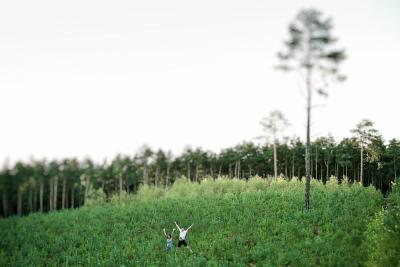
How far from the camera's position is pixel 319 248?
1683cm

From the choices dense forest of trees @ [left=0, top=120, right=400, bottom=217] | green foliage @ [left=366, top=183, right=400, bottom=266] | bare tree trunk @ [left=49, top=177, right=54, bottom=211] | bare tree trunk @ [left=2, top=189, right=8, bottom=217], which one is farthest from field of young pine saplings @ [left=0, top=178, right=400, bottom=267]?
bare tree trunk @ [left=49, top=177, right=54, bottom=211]

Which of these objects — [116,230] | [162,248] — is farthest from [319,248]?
[116,230]

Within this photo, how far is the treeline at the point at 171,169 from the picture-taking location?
6700 centimetres

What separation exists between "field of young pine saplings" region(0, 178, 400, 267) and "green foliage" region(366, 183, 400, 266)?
0.13 feet

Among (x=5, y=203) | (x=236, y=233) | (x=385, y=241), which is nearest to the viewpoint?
(x=385, y=241)

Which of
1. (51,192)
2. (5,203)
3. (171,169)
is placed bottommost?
(5,203)

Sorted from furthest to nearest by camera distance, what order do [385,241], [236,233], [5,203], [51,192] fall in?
[51,192] → [5,203] → [236,233] → [385,241]

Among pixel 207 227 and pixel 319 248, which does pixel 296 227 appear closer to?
pixel 319 248

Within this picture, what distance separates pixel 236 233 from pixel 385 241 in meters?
8.17

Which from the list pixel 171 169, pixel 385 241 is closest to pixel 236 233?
pixel 385 241

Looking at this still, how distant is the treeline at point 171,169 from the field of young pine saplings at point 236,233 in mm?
30149

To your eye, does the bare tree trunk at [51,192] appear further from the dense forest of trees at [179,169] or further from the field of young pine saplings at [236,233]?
the field of young pine saplings at [236,233]

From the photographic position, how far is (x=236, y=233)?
68.9 feet

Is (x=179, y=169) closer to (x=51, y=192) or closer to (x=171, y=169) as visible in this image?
(x=171, y=169)
